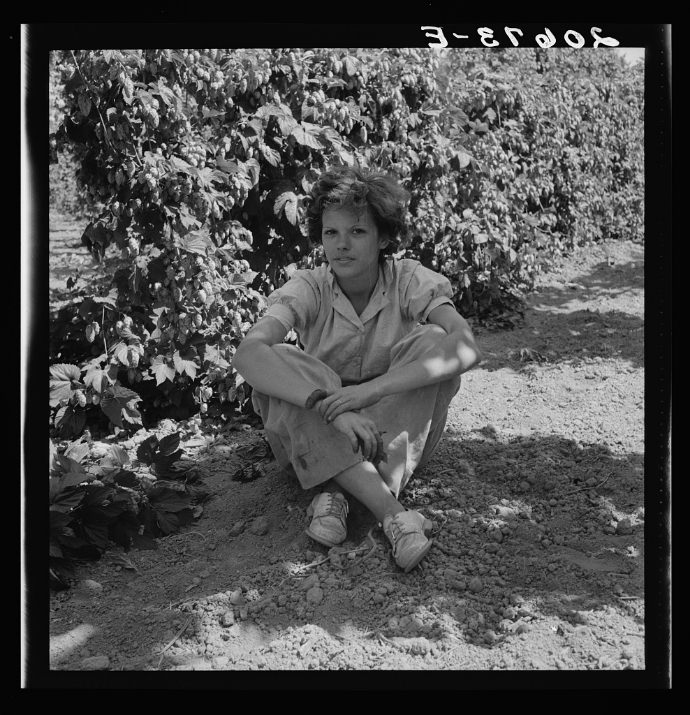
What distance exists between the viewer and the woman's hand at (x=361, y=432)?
9.17 ft

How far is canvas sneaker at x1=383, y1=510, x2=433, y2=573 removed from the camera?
287cm

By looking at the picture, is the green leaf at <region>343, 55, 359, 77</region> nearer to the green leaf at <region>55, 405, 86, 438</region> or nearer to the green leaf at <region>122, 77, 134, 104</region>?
the green leaf at <region>122, 77, 134, 104</region>

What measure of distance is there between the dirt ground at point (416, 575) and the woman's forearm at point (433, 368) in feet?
1.87

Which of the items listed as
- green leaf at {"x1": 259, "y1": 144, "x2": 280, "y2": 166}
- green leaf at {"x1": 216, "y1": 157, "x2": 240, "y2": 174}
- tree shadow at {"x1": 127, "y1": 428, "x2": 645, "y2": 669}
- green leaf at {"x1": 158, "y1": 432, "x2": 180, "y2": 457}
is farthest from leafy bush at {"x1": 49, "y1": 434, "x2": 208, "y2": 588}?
green leaf at {"x1": 259, "y1": 144, "x2": 280, "y2": 166}

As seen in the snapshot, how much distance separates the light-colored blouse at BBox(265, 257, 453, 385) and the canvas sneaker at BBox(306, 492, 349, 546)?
48cm

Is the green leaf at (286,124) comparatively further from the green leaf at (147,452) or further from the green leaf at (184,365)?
the green leaf at (147,452)

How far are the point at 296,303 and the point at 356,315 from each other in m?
0.24

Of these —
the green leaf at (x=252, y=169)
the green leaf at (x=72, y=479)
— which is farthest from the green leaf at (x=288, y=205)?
the green leaf at (x=72, y=479)

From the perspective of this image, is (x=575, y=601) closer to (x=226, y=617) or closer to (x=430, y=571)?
(x=430, y=571)

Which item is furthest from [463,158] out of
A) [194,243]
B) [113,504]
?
[113,504]

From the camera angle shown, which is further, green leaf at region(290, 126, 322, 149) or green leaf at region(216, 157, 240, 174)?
green leaf at region(290, 126, 322, 149)

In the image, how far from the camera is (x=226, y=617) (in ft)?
8.96

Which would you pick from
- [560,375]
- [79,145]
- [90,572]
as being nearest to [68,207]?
[79,145]
